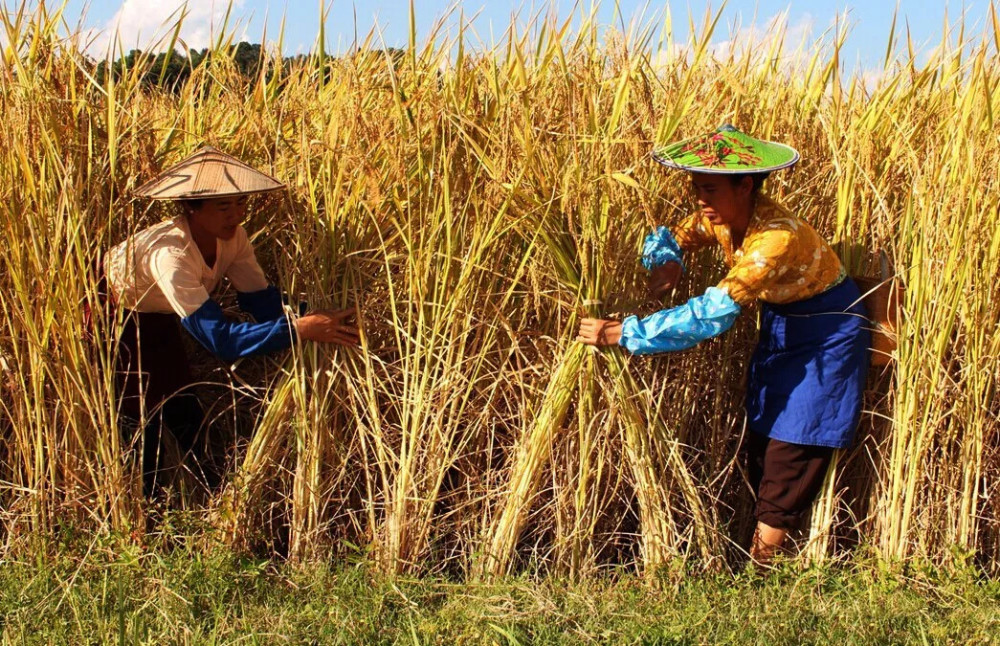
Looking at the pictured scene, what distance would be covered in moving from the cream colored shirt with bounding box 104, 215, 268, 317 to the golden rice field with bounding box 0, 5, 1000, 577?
0.09 meters

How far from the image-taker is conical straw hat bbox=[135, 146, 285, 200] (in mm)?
2676

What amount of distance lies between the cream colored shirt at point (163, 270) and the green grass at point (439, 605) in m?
0.72

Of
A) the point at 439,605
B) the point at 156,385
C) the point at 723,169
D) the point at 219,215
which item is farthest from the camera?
the point at 156,385

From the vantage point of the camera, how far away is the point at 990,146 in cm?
264

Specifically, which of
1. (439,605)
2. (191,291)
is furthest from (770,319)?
(191,291)

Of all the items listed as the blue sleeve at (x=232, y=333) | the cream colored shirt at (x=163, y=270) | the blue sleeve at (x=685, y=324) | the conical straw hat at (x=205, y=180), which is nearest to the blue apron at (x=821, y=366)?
the blue sleeve at (x=685, y=324)

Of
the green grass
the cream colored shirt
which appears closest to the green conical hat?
the green grass

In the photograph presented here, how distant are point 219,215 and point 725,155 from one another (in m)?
1.51

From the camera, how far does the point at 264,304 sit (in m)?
2.99

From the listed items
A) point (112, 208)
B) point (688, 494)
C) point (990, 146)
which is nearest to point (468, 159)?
point (112, 208)

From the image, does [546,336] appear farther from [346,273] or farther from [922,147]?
[922,147]

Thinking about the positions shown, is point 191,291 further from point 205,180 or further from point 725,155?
point 725,155

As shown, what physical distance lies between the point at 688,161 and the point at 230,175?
1346mm

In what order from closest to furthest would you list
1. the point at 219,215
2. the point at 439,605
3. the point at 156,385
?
1. the point at 439,605
2. the point at 219,215
3. the point at 156,385
